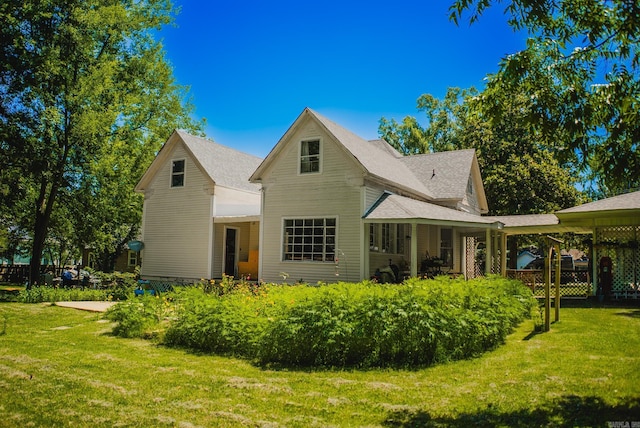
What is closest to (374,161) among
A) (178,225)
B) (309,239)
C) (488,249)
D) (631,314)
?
(309,239)

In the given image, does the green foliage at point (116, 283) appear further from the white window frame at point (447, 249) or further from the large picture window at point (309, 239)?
the white window frame at point (447, 249)

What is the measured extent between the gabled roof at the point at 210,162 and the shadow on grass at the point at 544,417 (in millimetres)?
16670

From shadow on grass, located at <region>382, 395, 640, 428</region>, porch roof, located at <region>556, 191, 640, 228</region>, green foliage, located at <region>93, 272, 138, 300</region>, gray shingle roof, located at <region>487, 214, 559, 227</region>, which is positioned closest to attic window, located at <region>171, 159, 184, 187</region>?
green foliage, located at <region>93, 272, 138, 300</region>

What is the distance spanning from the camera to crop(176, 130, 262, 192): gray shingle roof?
21.1 m

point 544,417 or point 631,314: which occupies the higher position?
point 631,314

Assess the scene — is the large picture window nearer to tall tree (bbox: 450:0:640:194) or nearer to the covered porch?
the covered porch

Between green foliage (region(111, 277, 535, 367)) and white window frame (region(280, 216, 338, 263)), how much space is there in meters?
7.96

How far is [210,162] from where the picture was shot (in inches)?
850

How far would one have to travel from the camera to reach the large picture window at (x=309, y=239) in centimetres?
1731

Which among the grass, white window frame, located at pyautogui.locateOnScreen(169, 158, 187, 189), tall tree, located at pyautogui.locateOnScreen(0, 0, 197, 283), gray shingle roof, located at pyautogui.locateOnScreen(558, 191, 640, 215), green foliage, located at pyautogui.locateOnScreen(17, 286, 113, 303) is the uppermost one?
tall tree, located at pyautogui.locateOnScreen(0, 0, 197, 283)

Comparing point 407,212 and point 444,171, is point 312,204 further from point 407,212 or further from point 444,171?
point 444,171

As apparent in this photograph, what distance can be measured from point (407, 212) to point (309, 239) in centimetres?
402

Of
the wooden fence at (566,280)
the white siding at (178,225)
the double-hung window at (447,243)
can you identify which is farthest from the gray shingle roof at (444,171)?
the white siding at (178,225)

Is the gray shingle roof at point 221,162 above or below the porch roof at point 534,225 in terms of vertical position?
above
